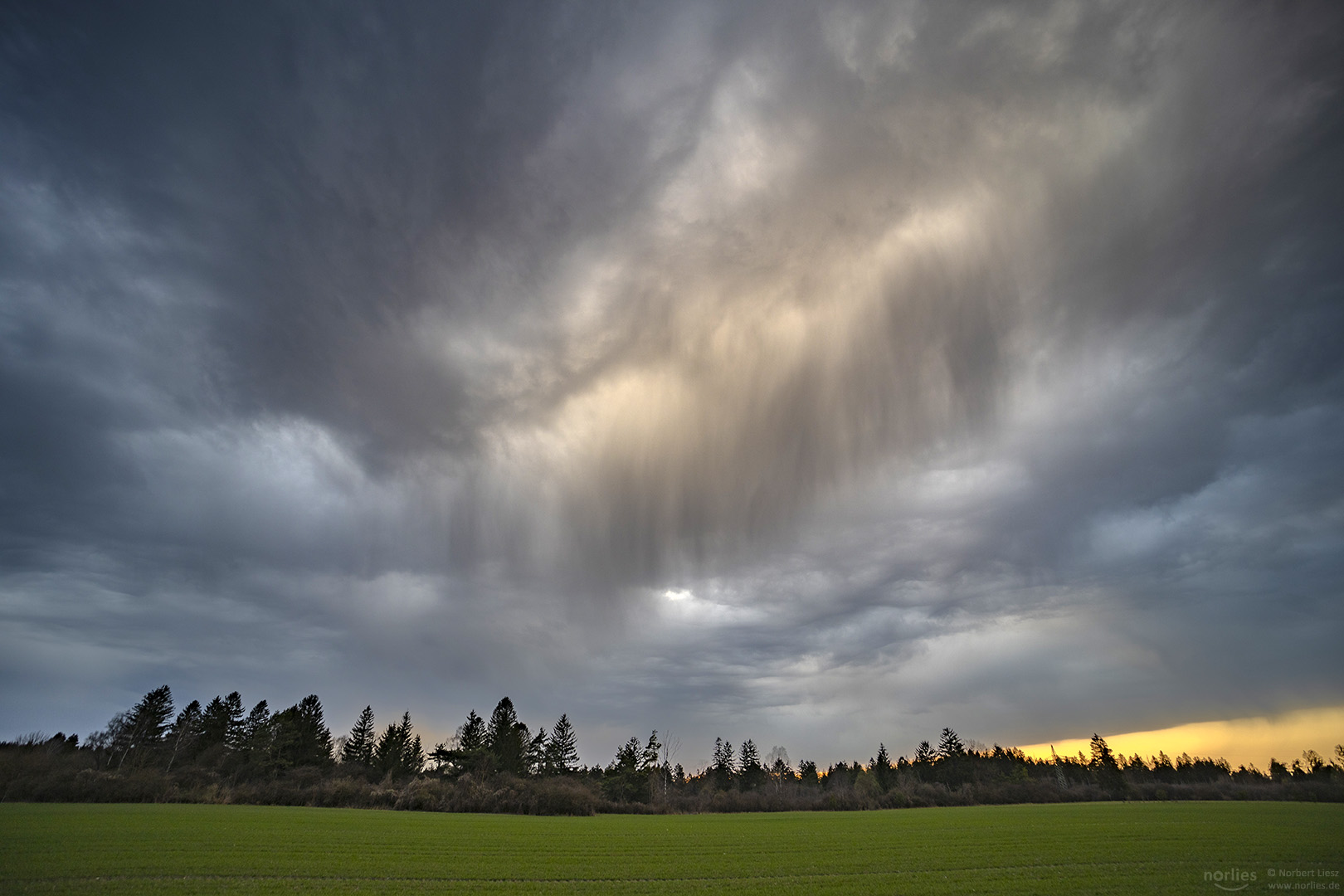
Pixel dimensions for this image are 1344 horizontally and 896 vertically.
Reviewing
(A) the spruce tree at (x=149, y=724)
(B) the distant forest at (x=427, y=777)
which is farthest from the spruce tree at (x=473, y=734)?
(A) the spruce tree at (x=149, y=724)

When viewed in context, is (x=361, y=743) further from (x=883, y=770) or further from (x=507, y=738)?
(x=883, y=770)

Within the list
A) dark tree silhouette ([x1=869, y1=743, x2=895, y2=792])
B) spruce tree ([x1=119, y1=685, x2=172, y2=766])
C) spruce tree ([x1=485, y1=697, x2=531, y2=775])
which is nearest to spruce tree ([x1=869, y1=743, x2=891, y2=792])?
dark tree silhouette ([x1=869, y1=743, x2=895, y2=792])

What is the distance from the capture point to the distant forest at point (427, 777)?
247ft

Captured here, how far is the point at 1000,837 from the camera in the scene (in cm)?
3994

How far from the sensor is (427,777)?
97.8 m

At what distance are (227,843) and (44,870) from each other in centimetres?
1085

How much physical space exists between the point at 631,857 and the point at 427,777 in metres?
83.2

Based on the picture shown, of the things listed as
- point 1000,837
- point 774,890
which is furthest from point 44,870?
point 1000,837

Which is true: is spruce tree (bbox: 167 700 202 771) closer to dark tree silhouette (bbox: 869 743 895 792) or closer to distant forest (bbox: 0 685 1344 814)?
distant forest (bbox: 0 685 1344 814)

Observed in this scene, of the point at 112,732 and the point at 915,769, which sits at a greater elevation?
the point at 112,732

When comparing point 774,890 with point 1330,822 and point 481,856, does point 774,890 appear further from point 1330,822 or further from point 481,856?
point 1330,822

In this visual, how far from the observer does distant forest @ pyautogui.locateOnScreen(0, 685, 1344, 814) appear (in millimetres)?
75438

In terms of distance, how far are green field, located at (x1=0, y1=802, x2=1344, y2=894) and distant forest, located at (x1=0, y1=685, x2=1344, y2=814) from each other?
1271 inches

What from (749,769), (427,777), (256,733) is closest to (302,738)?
(256,733)
